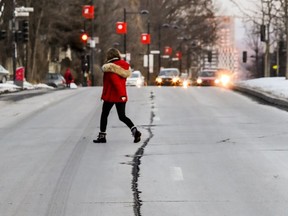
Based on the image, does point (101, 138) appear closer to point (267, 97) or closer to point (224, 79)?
point (267, 97)

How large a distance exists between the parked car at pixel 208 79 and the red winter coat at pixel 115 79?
133ft

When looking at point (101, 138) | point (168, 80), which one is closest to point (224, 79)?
point (168, 80)

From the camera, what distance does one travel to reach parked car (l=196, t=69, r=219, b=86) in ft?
175

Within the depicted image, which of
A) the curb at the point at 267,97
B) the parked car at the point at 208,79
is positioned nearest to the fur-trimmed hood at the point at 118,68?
the curb at the point at 267,97

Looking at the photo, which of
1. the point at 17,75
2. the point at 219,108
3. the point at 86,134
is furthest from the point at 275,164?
the point at 17,75

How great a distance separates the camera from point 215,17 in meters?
102

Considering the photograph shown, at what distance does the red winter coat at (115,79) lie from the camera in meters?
12.5

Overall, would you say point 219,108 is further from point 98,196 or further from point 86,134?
point 98,196

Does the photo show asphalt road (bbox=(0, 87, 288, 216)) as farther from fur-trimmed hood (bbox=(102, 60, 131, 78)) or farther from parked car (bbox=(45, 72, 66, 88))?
parked car (bbox=(45, 72, 66, 88))

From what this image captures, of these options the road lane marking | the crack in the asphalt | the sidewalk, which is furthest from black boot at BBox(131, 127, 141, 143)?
the sidewalk

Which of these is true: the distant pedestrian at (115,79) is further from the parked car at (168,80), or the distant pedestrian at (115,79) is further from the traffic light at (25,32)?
the parked car at (168,80)

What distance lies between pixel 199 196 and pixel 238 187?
0.72 metres

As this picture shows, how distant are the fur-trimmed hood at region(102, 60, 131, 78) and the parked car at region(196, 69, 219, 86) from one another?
133 feet

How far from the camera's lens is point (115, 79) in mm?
12492
